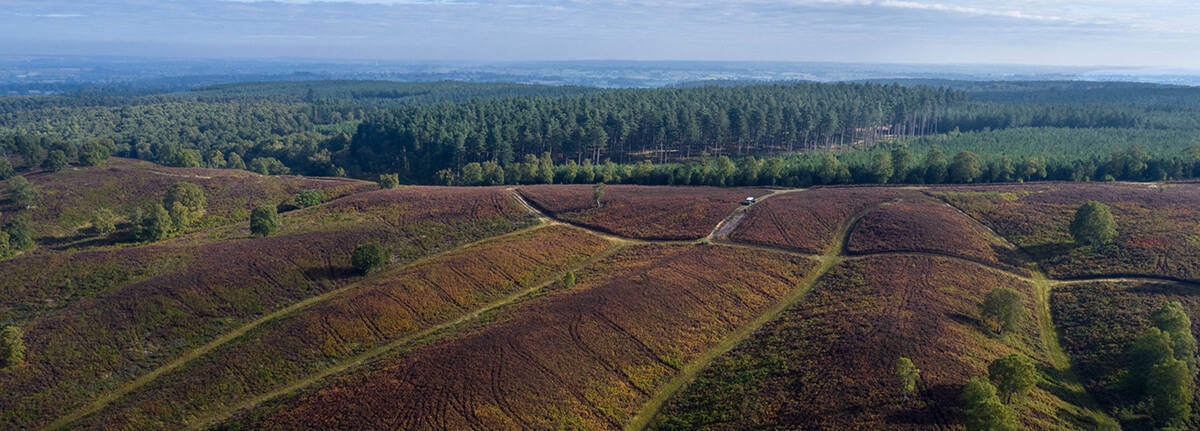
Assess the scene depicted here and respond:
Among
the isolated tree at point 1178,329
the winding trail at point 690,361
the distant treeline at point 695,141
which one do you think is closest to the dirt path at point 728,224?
the winding trail at point 690,361

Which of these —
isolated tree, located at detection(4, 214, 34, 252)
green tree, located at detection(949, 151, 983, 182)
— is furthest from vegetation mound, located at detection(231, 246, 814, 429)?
green tree, located at detection(949, 151, 983, 182)

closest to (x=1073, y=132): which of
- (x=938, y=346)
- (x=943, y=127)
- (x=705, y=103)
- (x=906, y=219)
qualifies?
(x=943, y=127)

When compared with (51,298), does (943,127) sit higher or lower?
higher

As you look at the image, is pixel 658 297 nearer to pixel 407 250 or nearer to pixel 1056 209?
pixel 407 250

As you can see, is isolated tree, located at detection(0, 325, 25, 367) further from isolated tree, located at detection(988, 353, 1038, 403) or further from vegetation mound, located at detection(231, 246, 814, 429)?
isolated tree, located at detection(988, 353, 1038, 403)

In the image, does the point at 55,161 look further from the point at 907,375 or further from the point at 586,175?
the point at 907,375

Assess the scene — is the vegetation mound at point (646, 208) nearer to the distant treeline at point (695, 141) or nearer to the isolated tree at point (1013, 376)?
the distant treeline at point (695, 141)
